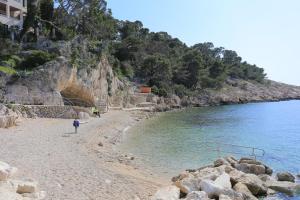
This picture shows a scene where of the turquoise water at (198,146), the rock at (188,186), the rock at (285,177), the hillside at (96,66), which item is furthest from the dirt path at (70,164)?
the hillside at (96,66)

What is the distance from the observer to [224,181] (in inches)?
690

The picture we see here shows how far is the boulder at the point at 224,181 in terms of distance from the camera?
16931mm

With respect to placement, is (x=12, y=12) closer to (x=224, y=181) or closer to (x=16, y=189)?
(x=224, y=181)

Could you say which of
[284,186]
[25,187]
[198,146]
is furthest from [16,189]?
[198,146]

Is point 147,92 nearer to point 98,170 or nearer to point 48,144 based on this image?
point 48,144

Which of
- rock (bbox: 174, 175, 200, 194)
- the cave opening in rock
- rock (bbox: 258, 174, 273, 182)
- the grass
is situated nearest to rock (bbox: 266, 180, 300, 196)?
rock (bbox: 258, 174, 273, 182)

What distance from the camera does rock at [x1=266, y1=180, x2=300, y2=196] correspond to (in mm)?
19219

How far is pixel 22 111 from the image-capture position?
38.6 m

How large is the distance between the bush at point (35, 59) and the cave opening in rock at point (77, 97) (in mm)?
6425

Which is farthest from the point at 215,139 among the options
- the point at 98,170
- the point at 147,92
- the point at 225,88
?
the point at 225,88

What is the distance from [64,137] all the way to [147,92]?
177ft

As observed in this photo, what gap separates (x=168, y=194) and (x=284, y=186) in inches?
293

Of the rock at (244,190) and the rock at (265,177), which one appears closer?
the rock at (244,190)

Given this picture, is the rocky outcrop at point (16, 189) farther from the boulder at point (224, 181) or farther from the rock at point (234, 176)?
the rock at point (234, 176)
